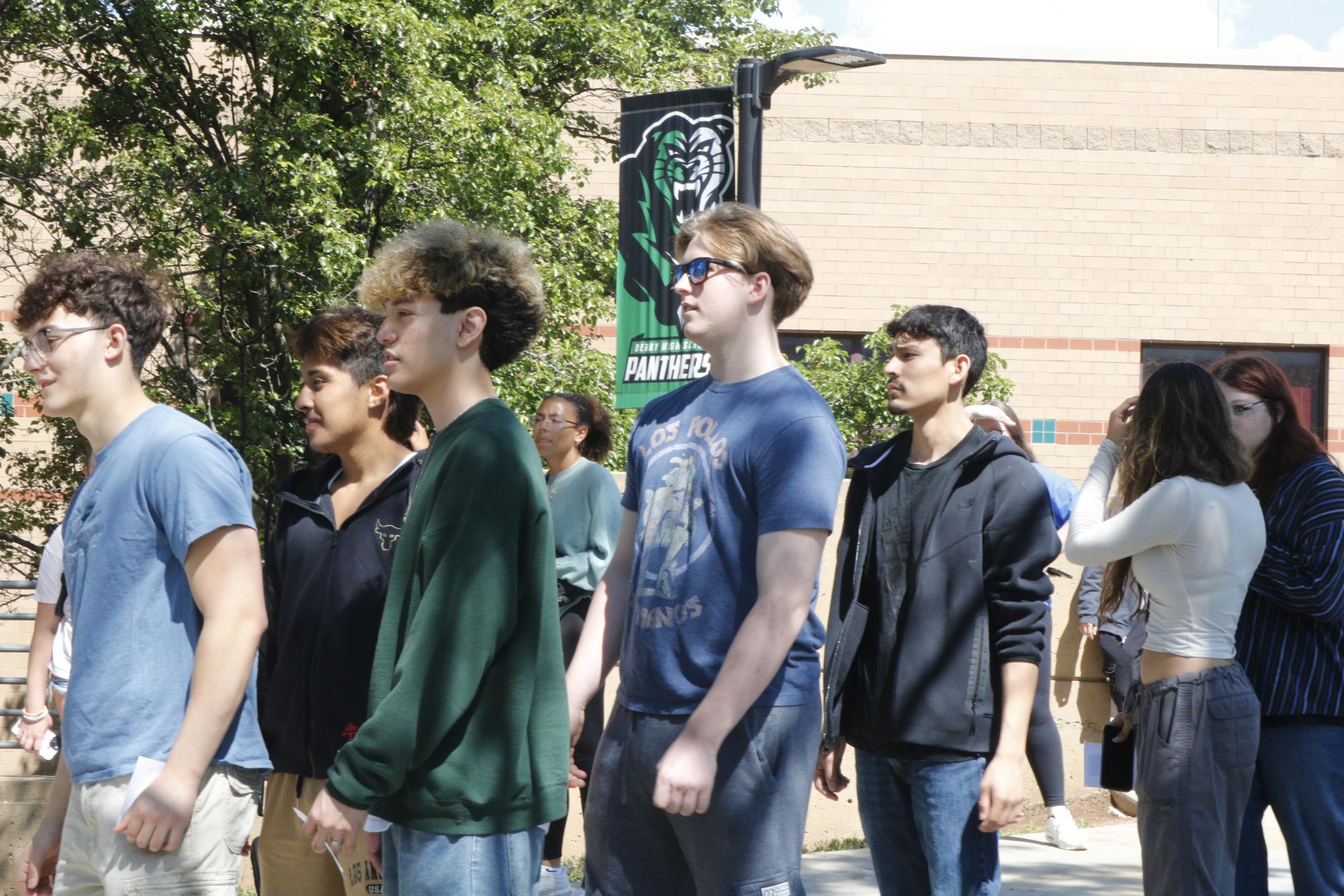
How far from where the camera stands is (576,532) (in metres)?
5.85

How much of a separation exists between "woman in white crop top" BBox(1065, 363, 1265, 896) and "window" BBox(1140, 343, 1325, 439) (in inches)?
496

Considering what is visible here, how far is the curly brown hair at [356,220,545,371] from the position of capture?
2660 mm

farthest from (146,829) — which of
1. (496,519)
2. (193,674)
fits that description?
(496,519)

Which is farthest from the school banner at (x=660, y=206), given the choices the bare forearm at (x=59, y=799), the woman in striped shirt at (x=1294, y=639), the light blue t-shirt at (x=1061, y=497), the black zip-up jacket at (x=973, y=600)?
the bare forearm at (x=59, y=799)

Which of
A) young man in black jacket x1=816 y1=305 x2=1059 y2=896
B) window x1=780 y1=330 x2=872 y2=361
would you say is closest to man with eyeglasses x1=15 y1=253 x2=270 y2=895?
young man in black jacket x1=816 y1=305 x2=1059 y2=896

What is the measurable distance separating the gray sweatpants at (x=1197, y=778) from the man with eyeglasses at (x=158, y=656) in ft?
7.52

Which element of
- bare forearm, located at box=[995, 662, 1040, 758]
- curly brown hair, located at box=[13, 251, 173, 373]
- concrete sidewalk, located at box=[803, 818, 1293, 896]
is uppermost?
curly brown hair, located at box=[13, 251, 173, 373]

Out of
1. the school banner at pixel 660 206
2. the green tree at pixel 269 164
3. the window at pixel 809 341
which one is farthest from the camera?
the window at pixel 809 341

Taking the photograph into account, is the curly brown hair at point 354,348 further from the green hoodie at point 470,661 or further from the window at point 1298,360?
the window at point 1298,360

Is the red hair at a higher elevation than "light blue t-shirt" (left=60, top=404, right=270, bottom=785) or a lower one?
higher

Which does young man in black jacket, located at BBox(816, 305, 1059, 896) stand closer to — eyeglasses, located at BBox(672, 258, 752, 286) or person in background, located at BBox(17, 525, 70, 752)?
eyeglasses, located at BBox(672, 258, 752, 286)

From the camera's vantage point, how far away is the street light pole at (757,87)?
7047mm

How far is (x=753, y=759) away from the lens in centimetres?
265

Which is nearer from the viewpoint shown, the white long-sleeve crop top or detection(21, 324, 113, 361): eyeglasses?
detection(21, 324, 113, 361): eyeglasses
